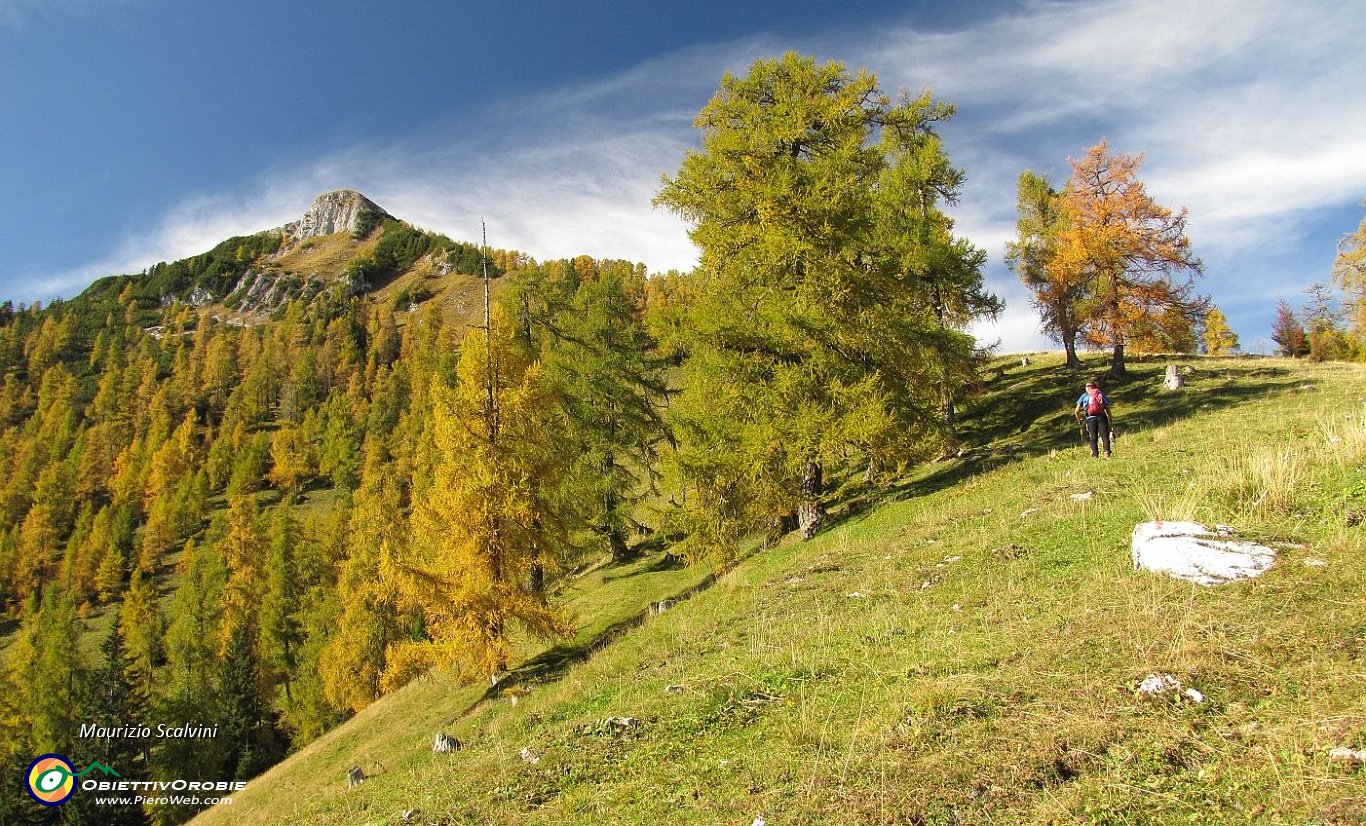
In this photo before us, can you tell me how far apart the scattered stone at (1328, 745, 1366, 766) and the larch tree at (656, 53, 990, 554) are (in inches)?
517

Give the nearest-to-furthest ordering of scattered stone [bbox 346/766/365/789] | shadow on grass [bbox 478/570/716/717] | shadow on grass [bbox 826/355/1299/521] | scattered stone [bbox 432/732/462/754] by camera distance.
A: scattered stone [bbox 346/766/365/789]
scattered stone [bbox 432/732/462/754]
shadow on grass [bbox 478/570/716/717]
shadow on grass [bbox 826/355/1299/521]

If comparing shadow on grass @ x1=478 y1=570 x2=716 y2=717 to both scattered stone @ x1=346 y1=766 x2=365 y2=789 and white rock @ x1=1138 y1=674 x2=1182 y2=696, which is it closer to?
scattered stone @ x1=346 y1=766 x2=365 y2=789

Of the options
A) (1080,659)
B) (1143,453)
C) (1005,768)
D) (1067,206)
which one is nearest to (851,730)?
(1005,768)

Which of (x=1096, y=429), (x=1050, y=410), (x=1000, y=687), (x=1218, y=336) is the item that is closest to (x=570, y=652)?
(x=1096, y=429)

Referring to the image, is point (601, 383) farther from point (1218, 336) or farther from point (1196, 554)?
point (1218, 336)

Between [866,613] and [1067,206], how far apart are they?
28.4 m

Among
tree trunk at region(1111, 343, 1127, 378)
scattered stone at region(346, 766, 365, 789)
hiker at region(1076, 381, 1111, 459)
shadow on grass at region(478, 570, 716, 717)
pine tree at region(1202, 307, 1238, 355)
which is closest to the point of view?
scattered stone at region(346, 766, 365, 789)

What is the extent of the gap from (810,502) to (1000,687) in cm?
1288

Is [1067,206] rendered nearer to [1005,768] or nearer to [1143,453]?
[1143,453]

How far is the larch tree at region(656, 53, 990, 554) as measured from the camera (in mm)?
17969

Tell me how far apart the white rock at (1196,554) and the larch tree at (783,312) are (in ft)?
30.4

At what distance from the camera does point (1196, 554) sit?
718 cm

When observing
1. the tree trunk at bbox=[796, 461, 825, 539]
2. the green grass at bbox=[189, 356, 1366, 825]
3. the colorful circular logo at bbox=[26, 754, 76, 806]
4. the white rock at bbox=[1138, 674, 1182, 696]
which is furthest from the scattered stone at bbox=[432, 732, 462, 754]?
the colorful circular logo at bbox=[26, 754, 76, 806]

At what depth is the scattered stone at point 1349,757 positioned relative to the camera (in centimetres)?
380
